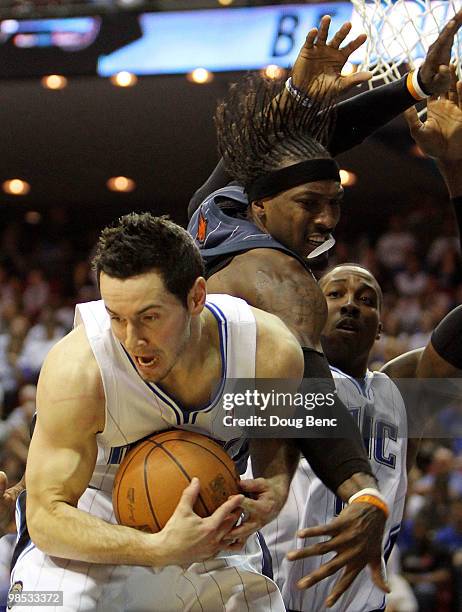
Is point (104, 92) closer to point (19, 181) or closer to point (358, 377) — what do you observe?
point (19, 181)

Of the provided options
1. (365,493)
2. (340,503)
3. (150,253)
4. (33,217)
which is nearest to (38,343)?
(33,217)

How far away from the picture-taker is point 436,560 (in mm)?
5250

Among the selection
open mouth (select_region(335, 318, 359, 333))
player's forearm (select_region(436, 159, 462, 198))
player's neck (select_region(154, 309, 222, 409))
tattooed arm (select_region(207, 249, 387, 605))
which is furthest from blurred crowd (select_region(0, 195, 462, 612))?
player's neck (select_region(154, 309, 222, 409))

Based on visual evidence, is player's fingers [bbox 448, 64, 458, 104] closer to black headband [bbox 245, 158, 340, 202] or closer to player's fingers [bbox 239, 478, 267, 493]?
black headband [bbox 245, 158, 340, 202]

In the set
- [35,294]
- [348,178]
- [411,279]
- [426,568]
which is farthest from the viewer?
[348,178]

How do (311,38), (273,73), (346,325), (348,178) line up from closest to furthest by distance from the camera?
1. (311,38)
2. (346,325)
3. (273,73)
4. (348,178)

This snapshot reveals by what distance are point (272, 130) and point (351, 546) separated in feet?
4.34

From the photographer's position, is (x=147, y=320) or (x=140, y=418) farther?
(x=140, y=418)

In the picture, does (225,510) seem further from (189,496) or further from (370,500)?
(370,500)

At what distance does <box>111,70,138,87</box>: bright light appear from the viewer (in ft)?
25.3

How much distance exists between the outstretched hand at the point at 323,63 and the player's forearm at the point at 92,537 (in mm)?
1514

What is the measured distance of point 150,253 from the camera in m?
2.47

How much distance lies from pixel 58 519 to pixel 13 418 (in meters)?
4.81

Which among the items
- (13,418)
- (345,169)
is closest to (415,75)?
(13,418)
